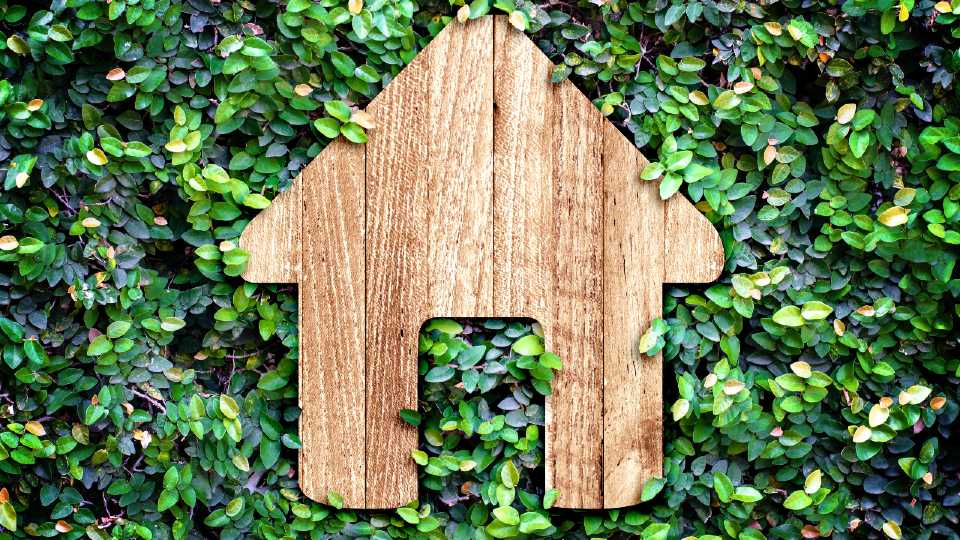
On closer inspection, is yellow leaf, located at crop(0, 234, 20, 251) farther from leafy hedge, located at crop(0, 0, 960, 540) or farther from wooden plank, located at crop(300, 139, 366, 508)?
wooden plank, located at crop(300, 139, 366, 508)

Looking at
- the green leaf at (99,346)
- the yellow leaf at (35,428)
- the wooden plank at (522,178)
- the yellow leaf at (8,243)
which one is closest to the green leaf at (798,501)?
the wooden plank at (522,178)

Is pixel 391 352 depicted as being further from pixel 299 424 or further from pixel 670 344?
pixel 670 344

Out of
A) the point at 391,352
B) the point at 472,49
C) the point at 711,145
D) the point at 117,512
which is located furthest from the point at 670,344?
the point at 117,512

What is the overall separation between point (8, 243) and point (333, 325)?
658mm

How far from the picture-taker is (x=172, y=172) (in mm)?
1854

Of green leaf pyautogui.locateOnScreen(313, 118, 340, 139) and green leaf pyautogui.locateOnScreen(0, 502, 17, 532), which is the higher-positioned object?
green leaf pyautogui.locateOnScreen(313, 118, 340, 139)

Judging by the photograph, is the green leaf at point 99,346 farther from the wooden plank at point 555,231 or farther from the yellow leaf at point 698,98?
the yellow leaf at point 698,98

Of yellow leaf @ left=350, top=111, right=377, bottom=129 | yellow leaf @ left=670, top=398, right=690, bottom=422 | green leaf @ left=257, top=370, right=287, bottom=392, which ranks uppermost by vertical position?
yellow leaf @ left=350, top=111, right=377, bottom=129

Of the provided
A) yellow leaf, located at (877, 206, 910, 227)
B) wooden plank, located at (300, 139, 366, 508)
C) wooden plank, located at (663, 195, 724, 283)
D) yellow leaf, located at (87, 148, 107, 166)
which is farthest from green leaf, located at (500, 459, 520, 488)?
yellow leaf, located at (87, 148, 107, 166)

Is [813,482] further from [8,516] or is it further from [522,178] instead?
[8,516]

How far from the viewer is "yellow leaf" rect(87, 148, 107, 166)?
1776 mm

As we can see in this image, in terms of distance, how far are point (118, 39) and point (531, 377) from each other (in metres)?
1.10

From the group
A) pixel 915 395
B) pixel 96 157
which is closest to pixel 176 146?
pixel 96 157

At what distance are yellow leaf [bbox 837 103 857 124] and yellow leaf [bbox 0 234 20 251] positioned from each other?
170cm
